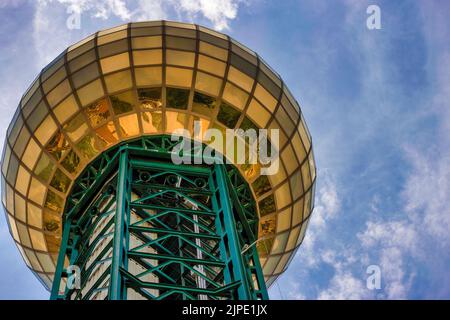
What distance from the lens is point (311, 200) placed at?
83.6 feet

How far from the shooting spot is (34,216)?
23.5m

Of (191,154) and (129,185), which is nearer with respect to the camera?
(129,185)

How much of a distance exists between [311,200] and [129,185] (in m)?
8.53

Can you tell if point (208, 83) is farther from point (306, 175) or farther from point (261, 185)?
point (306, 175)

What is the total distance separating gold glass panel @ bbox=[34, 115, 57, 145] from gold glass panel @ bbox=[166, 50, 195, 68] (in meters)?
4.51

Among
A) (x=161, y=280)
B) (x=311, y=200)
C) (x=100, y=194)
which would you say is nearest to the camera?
(x=161, y=280)

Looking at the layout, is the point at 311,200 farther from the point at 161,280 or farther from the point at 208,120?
the point at 161,280

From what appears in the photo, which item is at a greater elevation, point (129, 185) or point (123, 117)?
point (123, 117)

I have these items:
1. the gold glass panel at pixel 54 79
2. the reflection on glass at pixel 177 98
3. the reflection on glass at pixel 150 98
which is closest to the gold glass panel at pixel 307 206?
the reflection on glass at pixel 177 98

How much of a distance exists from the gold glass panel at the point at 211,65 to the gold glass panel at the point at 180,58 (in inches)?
11.3

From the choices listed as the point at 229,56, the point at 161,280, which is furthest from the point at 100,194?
the point at 229,56

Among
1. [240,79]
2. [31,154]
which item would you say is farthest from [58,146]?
[240,79]

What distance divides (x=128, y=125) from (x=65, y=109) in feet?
7.31

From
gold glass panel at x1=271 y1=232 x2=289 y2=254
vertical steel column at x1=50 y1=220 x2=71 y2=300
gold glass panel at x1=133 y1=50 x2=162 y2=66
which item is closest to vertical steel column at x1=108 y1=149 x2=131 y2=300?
gold glass panel at x1=133 y1=50 x2=162 y2=66
